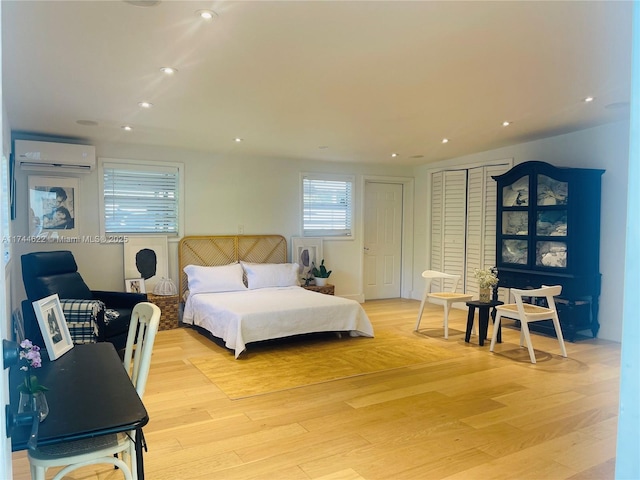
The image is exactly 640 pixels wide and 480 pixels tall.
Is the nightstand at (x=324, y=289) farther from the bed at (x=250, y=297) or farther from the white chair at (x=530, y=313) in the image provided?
the white chair at (x=530, y=313)

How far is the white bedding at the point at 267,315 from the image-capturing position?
4.52 meters

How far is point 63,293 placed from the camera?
4332 millimetres

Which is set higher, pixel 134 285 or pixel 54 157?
pixel 54 157

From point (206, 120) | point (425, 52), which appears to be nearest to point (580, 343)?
point (425, 52)

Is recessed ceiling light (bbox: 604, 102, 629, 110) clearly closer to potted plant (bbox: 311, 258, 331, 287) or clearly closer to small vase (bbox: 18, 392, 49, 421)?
potted plant (bbox: 311, 258, 331, 287)

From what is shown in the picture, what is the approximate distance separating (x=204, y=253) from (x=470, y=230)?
3.85 m

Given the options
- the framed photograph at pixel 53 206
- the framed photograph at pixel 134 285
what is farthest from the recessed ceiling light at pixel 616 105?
the framed photograph at pixel 53 206

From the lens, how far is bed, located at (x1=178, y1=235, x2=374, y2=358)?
462cm

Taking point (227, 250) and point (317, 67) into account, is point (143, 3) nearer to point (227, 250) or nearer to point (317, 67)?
point (317, 67)

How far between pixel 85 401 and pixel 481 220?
5854mm

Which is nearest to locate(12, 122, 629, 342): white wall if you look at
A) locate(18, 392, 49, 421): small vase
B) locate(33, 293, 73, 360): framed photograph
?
locate(33, 293, 73, 360): framed photograph

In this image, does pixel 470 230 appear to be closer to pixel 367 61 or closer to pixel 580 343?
pixel 580 343

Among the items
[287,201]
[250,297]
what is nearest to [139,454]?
[250,297]

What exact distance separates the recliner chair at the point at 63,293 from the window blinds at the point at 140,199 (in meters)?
1.13
